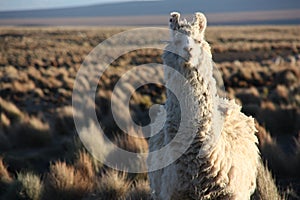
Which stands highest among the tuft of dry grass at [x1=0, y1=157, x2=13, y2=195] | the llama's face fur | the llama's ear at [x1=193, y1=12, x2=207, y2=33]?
the llama's ear at [x1=193, y1=12, x2=207, y2=33]

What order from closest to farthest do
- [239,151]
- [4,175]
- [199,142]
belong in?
[199,142]
[239,151]
[4,175]

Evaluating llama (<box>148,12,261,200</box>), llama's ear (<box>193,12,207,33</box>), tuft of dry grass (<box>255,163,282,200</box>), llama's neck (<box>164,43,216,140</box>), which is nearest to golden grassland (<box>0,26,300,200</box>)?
tuft of dry grass (<box>255,163,282,200</box>)

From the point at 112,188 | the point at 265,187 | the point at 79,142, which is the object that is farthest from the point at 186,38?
the point at 79,142

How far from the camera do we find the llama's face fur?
327 cm

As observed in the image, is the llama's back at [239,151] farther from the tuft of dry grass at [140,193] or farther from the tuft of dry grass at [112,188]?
the tuft of dry grass at [112,188]

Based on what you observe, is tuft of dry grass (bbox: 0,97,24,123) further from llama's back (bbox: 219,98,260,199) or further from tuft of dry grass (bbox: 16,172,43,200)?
llama's back (bbox: 219,98,260,199)

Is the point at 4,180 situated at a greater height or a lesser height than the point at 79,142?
lesser

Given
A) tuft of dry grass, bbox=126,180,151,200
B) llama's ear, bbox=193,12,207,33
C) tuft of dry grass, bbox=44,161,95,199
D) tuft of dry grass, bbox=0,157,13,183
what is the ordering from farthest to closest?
1. tuft of dry grass, bbox=0,157,13,183
2. tuft of dry grass, bbox=44,161,95,199
3. tuft of dry grass, bbox=126,180,151,200
4. llama's ear, bbox=193,12,207,33

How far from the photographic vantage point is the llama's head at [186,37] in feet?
10.7

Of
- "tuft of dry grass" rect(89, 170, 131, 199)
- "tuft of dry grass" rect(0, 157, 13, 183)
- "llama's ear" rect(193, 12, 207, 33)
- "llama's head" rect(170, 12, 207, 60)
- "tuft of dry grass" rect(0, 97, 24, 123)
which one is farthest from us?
"tuft of dry grass" rect(0, 97, 24, 123)

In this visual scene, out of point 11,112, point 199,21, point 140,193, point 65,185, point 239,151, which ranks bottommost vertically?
point 11,112

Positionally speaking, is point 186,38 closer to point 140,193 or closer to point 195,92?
point 195,92

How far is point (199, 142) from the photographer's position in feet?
12.0

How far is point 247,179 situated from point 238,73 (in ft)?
50.1
